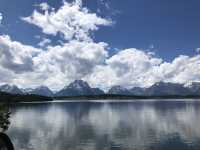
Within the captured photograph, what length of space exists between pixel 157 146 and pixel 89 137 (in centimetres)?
2063

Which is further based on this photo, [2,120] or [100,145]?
[100,145]

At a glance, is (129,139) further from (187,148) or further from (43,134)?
(43,134)

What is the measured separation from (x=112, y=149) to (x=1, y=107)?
129 ft

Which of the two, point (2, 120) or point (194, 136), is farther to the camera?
point (194, 136)

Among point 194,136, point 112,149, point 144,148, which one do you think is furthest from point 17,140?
point 194,136

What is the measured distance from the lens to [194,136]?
81438mm

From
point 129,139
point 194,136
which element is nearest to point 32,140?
point 129,139

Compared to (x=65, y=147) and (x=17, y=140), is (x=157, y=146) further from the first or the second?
(x=17, y=140)

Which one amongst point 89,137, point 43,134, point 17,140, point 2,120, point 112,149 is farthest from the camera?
point 43,134

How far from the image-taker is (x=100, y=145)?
6812 centimetres

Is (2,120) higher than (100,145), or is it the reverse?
(2,120)

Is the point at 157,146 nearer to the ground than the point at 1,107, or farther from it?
nearer to the ground

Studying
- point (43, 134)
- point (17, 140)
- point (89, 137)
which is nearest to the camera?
point (17, 140)

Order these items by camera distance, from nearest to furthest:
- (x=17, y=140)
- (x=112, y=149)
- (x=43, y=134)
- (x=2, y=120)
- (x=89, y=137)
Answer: (x=2, y=120), (x=112, y=149), (x=17, y=140), (x=89, y=137), (x=43, y=134)
